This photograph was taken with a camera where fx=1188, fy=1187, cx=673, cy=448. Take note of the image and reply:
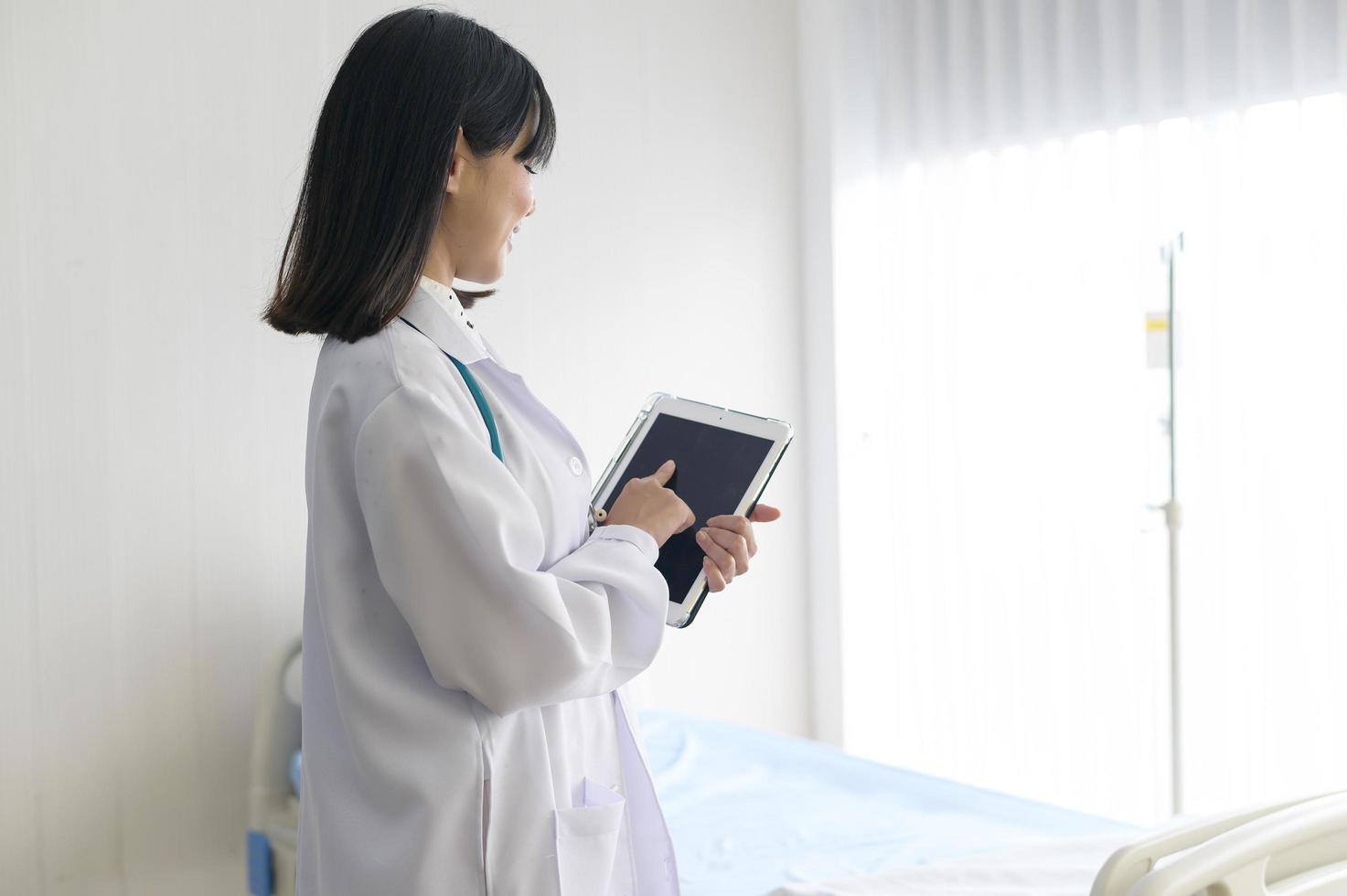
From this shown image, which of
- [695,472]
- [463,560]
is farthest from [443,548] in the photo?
[695,472]

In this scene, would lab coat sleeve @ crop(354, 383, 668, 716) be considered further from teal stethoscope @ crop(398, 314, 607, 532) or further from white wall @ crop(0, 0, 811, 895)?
white wall @ crop(0, 0, 811, 895)

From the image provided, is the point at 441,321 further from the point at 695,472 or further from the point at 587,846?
the point at 587,846

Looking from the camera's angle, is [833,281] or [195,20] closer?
[195,20]

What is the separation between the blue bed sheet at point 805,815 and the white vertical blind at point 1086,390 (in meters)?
0.88

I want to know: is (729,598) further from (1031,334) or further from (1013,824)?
(1013,824)

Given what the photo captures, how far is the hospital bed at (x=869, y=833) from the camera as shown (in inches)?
46.1

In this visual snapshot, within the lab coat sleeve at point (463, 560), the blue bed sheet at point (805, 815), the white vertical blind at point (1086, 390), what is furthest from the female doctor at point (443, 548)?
the white vertical blind at point (1086, 390)

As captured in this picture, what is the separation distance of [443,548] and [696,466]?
37 centimetres

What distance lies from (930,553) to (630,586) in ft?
7.64

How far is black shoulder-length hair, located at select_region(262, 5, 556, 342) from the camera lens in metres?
0.96

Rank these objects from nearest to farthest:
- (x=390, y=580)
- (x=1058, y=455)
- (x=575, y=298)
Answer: (x=390, y=580), (x=575, y=298), (x=1058, y=455)

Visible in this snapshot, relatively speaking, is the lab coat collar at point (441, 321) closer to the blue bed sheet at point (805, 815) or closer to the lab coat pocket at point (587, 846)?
the lab coat pocket at point (587, 846)

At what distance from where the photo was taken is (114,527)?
6.65 feet

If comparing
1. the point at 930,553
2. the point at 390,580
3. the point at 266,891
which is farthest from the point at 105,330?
the point at 930,553
